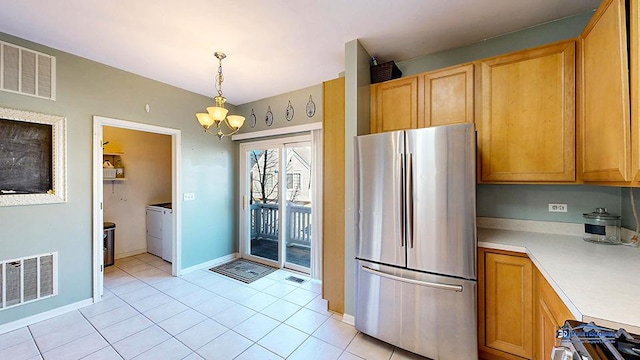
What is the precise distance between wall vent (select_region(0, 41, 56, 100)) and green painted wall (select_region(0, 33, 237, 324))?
6 cm

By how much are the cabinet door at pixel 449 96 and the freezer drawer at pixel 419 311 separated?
4.45 feet

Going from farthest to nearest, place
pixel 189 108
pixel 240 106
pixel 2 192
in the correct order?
pixel 240 106, pixel 189 108, pixel 2 192

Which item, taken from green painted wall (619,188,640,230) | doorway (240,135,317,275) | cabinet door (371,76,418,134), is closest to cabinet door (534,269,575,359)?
green painted wall (619,188,640,230)

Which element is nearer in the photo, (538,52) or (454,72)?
(538,52)

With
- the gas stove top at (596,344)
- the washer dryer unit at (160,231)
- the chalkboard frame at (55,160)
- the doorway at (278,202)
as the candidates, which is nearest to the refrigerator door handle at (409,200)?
the gas stove top at (596,344)

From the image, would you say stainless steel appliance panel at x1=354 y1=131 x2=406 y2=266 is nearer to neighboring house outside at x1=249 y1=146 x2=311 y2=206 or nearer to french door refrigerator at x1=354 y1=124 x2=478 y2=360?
french door refrigerator at x1=354 y1=124 x2=478 y2=360

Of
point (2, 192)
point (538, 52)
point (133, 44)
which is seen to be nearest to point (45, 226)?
point (2, 192)

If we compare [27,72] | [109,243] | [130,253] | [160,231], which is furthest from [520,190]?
[130,253]

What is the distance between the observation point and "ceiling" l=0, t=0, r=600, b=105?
1.86 metres

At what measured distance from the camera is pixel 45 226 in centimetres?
241

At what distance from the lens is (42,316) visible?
7.75ft

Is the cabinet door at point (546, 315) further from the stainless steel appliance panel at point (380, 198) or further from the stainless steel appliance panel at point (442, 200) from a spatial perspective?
the stainless steel appliance panel at point (380, 198)

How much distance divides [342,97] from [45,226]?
10.8 ft

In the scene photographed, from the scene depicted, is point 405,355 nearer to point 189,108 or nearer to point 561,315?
point 561,315
